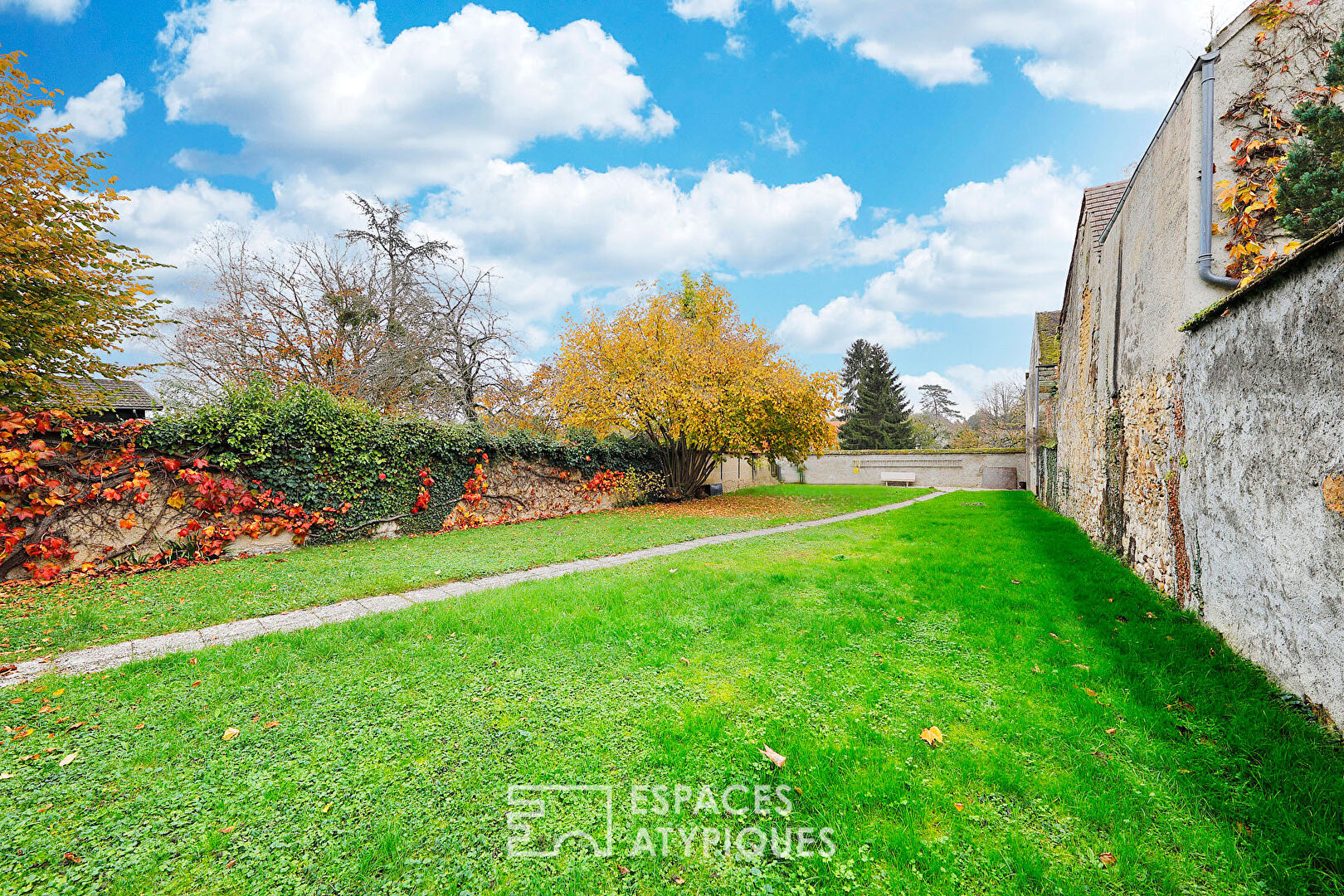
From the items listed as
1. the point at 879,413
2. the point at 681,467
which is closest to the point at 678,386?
the point at 681,467

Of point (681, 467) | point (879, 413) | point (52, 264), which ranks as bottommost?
point (681, 467)

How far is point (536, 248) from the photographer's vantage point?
A: 50.3ft

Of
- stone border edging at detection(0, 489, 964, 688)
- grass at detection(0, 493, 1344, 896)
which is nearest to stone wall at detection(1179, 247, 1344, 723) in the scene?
grass at detection(0, 493, 1344, 896)

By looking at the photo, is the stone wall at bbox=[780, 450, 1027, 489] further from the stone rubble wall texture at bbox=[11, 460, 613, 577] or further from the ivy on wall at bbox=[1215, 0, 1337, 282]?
the ivy on wall at bbox=[1215, 0, 1337, 282]

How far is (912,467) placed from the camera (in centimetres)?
2448

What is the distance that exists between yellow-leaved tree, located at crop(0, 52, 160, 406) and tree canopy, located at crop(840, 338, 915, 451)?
33.3 m

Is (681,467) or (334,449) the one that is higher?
(334,449)

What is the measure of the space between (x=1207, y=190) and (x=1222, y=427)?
2319 mm

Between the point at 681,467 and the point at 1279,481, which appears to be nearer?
the point at 1279,481

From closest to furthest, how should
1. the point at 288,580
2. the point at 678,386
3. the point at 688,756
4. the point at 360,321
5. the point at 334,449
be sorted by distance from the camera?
the point at 688,756 < the point at 288,580 < the point at 334,449 < the point at 678,386 < the point at 360,321

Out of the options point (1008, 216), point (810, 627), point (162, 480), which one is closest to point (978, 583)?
point (810, 627)

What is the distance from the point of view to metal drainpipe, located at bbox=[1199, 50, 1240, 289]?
4227mm

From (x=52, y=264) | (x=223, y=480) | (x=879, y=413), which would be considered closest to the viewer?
(x=52, y=264)

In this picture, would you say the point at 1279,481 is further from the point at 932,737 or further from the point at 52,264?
the point at 52,264
